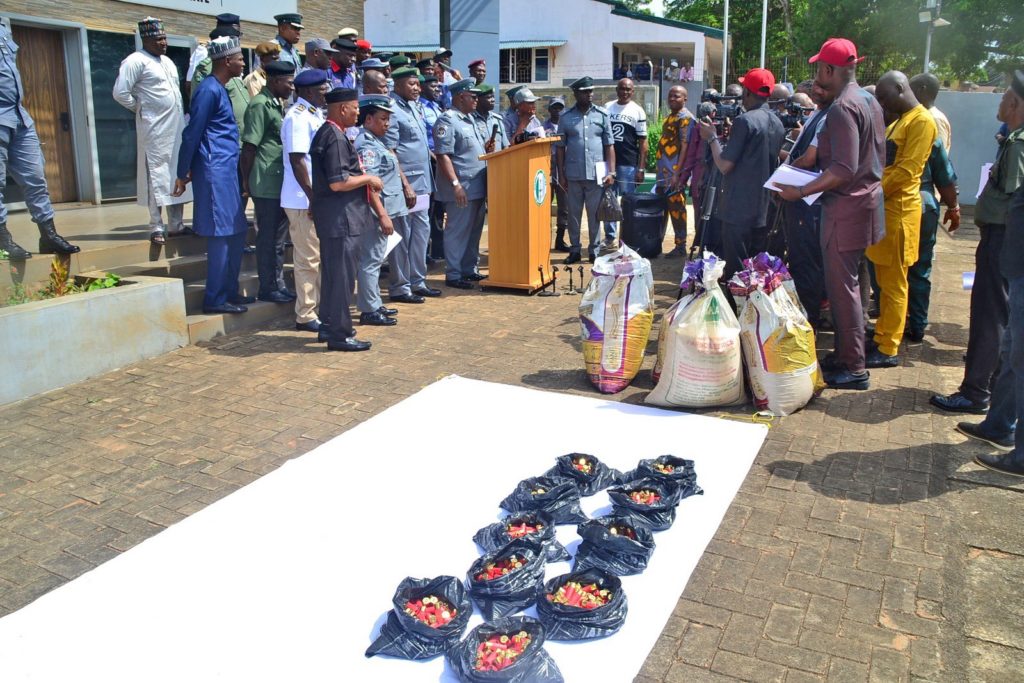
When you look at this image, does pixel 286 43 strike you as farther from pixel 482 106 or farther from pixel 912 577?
pixel 912 577

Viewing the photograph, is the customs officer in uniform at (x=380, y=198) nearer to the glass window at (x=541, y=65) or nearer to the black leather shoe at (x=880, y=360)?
the black leather shoe at (x=880, y=360)

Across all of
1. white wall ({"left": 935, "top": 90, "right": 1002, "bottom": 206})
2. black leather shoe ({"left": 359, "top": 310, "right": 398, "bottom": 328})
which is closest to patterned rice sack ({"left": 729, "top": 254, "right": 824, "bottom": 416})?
black leather shoe ({"left": 359, "top": 310, "right": 398, "bottom": 328})

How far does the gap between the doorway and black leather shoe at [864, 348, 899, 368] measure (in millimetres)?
8740

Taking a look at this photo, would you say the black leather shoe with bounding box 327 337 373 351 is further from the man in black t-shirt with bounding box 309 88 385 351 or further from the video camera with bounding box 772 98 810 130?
the video camera with bounding box 772 98 810 130

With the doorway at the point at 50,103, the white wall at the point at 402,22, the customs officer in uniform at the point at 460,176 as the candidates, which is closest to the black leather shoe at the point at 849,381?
the customs officer in uniform at the point at 460,176

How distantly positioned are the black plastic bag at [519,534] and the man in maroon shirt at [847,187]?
9.06 feet

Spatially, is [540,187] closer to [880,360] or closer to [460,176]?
[460,176]

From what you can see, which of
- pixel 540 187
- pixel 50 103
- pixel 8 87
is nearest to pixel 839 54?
pixel 540 187

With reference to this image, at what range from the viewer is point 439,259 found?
10141 mm

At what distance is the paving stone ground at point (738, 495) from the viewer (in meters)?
2.92

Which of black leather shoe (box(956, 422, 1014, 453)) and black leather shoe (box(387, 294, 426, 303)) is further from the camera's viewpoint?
black leather shoe (box(387, 294, 426, 303))

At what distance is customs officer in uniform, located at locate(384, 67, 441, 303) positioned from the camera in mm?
7473

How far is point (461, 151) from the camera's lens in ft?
27.1

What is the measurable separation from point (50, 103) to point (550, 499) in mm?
8636
